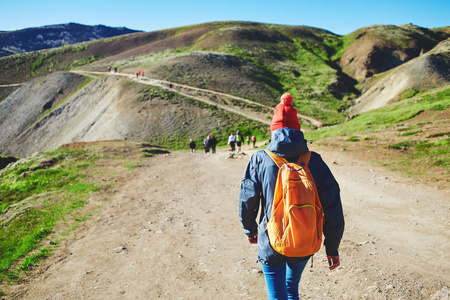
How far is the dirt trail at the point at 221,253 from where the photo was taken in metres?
5.50

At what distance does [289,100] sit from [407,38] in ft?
344

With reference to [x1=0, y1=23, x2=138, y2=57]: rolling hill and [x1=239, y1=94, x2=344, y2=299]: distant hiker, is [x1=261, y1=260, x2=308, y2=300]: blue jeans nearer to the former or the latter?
[x1=239, y1=94, x2=344, y2=299]: distant hiker

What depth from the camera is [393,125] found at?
2309 cm

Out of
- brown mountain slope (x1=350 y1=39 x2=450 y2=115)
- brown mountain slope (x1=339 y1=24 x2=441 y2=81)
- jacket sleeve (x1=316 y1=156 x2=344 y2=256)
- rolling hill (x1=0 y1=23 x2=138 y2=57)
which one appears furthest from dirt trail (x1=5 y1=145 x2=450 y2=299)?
rolling hill (x1=0 y1=23 x2=138 y2=57)

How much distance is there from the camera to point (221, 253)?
7320 mm

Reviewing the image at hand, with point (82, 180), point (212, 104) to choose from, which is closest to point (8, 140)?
point (212, 104)

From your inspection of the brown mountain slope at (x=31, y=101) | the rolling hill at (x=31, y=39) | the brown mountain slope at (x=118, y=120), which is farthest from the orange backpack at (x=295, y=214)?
the rolling hill at (x=31, y=39)

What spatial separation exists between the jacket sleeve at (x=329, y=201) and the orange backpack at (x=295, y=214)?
0.25 m

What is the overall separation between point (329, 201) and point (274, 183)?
708mm

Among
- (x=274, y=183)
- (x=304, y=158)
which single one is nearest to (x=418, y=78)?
(x=304, y=158)

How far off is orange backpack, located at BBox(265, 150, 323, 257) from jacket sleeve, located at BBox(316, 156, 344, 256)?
254 mm

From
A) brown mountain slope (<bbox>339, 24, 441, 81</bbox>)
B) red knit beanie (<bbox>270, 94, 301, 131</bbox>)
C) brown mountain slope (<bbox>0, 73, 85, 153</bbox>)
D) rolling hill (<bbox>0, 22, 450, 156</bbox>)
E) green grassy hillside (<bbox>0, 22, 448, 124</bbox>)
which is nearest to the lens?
red knit beanie (<bbox>270, 94, 301, 131</bbox>)

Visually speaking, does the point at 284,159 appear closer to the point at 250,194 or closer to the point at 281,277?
the point at 250,194

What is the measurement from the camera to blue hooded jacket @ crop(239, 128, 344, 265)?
3.25 m
